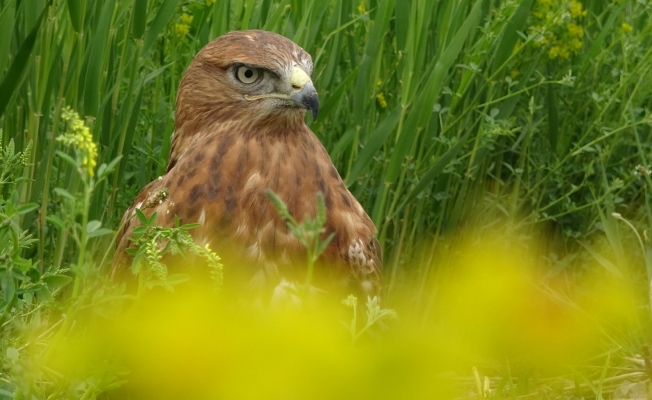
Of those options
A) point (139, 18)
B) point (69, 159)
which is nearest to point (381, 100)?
point (139, 18)

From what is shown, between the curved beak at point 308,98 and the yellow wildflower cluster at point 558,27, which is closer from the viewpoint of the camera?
the curved beak at point 308,98

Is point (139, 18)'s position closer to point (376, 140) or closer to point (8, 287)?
point (376, 140)

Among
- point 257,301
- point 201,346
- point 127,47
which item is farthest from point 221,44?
point 201,346

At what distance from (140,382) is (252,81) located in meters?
1.63

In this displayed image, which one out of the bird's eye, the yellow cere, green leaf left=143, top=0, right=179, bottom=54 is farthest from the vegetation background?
the yellow cere

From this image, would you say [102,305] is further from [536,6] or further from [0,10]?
[536,6]

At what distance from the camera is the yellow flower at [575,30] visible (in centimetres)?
358

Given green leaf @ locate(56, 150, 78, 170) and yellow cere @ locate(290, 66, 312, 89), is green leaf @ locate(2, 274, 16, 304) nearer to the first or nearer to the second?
green leaf @ locate(56, 150, 78, 170)

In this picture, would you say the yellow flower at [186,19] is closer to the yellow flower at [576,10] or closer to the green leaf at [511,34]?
the green leaf at [511,34]

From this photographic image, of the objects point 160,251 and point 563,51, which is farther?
point 563,51

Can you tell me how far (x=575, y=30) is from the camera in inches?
141

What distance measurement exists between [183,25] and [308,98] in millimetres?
953

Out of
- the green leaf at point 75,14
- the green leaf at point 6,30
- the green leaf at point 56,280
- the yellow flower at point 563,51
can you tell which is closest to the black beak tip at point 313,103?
the green leaf at point 75,14

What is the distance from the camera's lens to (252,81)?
2887 mm
